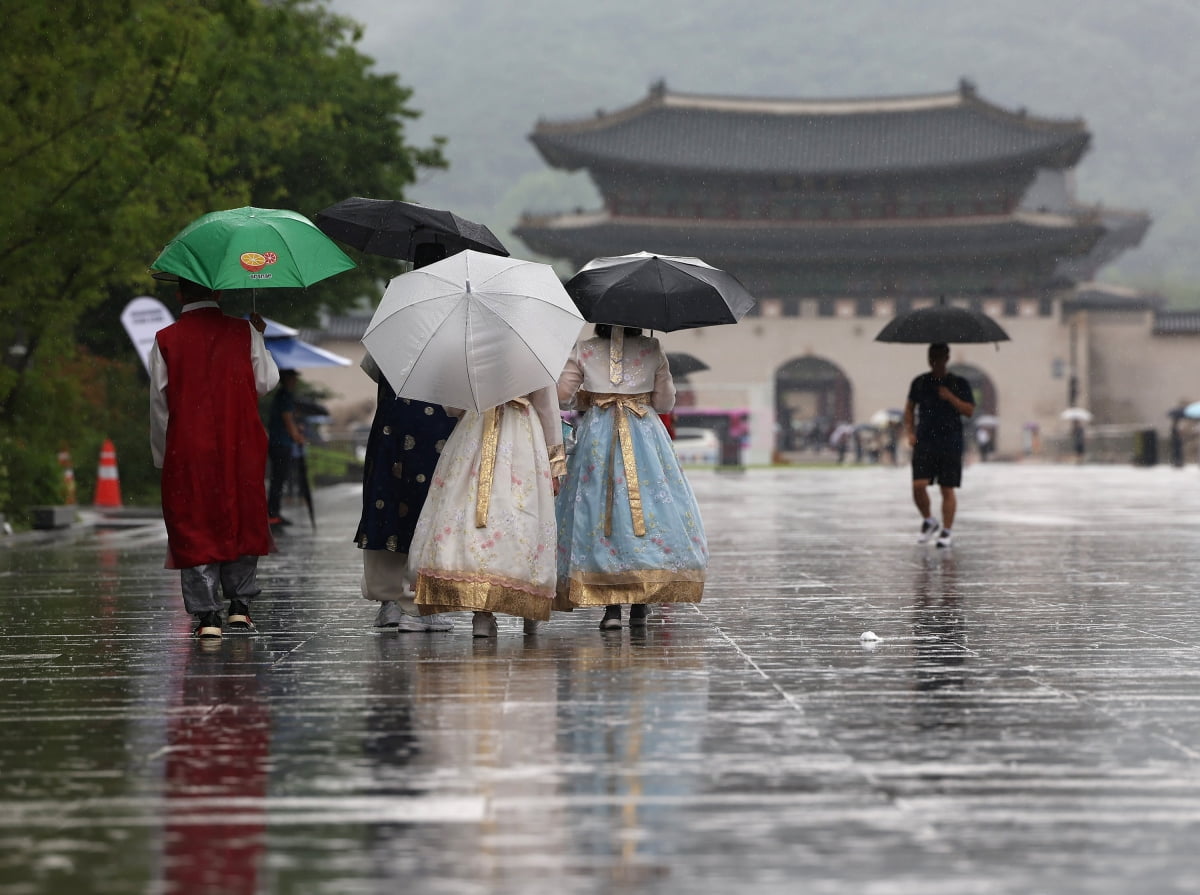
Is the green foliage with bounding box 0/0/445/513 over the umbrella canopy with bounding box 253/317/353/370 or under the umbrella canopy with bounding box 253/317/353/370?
over

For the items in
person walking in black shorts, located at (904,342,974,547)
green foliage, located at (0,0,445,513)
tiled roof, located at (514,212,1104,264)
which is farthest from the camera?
tiled roof, located at (514,212,1104,264)

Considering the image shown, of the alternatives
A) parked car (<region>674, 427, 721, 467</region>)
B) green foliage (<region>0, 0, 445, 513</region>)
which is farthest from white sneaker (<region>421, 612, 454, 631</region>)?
parked car (<region>674, 427, 721, 467</region>)

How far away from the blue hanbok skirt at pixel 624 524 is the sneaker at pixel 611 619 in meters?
0.20

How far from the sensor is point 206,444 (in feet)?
26.7

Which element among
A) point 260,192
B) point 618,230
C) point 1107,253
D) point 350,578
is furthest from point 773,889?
point 1107,253

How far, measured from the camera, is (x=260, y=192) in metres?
27.3

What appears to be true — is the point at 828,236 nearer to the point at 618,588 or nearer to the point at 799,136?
the point at 799,136

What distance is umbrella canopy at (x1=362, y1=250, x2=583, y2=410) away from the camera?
25.9 ft

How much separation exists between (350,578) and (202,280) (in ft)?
14.1

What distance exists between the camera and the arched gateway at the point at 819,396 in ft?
216

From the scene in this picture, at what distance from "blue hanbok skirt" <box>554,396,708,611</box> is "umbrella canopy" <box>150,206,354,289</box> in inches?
58.7

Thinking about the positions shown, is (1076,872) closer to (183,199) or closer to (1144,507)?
(183,199)

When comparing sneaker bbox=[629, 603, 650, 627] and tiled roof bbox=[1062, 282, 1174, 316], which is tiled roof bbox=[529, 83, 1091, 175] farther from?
sneaker bbox=[629, 603, 650, 627]

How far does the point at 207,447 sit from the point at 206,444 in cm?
1
